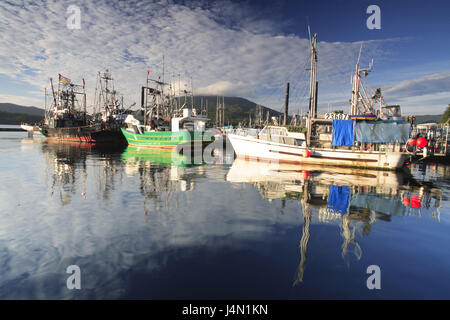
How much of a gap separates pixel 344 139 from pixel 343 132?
862mm

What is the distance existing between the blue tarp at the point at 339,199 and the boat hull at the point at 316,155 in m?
12.5

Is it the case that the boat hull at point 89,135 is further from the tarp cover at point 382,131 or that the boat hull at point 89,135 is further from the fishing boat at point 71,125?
the tarp cover at point 382,131

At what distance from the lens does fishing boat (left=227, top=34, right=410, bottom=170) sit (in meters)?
27.0

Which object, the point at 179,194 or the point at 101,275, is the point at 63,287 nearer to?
the point at 101,275

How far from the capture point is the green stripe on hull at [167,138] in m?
40.7

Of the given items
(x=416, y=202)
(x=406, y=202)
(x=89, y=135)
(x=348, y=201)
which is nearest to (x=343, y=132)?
(x=416, y=202)

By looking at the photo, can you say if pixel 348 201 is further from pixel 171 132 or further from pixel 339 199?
pixel 171 132

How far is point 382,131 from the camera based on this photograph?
27.4 m

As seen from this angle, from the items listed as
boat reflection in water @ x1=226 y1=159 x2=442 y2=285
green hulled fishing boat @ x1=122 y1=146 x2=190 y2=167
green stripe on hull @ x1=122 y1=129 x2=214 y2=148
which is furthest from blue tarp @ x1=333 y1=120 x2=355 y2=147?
green stripe on hull @ x1=122 y1=129 x2=214 y2=148

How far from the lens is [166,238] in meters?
7.61

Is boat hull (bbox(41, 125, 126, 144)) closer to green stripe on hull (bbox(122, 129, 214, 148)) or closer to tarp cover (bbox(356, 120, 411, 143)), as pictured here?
green stripe on hull (bbox(122, 129, 214, 148))

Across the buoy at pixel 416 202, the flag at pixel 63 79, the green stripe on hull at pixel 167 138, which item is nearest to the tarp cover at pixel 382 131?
the buoy at pixel 416 202
